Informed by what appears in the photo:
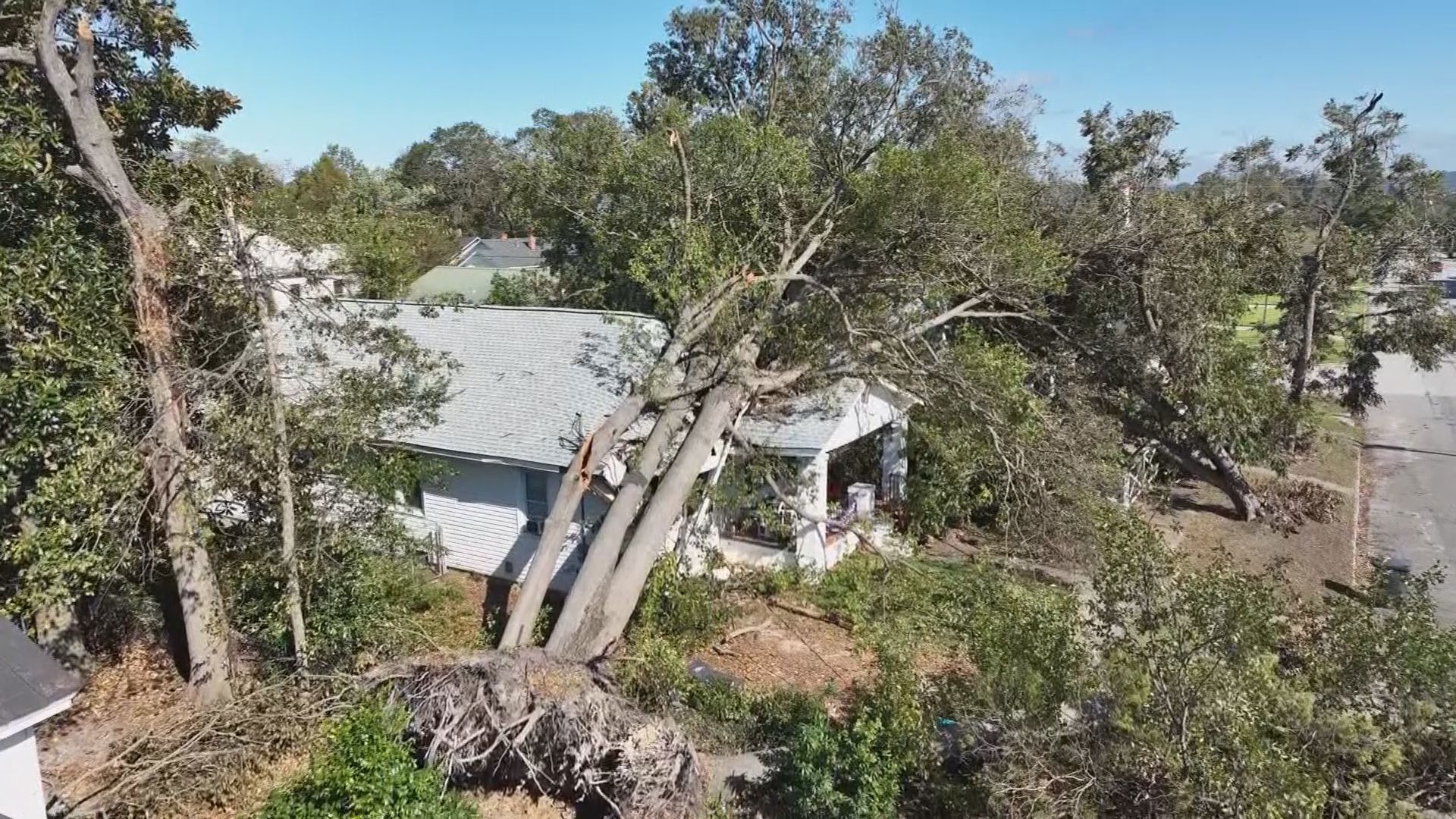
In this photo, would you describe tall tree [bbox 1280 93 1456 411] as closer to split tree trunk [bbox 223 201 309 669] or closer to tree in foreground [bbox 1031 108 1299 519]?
tree in foreground [bbox 1031 108 1299 519]

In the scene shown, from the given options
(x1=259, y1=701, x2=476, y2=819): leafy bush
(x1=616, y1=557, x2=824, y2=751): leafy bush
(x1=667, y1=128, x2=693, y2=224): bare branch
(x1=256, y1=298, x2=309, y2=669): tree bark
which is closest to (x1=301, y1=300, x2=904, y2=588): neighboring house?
(x1=667, y1=128, x2=693, y2=224): bare branch

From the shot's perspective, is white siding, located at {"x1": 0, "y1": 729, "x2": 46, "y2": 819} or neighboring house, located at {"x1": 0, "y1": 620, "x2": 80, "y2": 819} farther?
white siding, located at {"x1": 0, "y1": 729, "x2": 46, "y2": 819}

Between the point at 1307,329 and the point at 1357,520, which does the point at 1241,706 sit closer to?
the point at 1357,520

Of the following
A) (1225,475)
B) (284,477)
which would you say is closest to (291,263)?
(284,477)

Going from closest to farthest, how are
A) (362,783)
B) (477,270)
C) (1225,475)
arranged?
(362,783) → (1225,475) → (477,270)

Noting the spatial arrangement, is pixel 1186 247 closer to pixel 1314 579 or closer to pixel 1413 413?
pixel 1314 579
